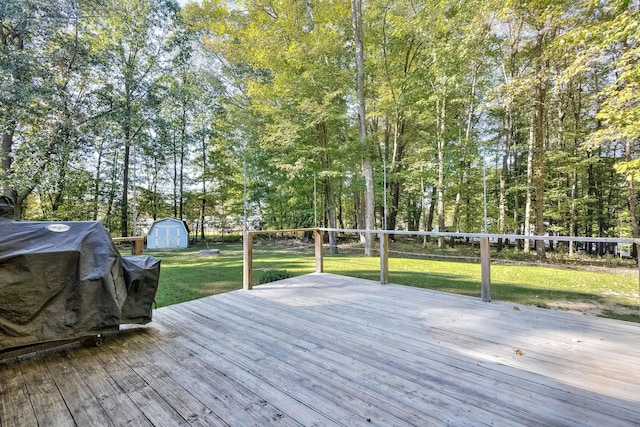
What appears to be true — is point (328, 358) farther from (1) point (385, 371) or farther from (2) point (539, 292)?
(2) point (539, 292)

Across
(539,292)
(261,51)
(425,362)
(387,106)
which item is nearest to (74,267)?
(425,362)

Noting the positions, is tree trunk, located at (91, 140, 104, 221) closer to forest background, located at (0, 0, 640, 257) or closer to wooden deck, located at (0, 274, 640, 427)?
forest background, located at (0, 0, 640, 257)

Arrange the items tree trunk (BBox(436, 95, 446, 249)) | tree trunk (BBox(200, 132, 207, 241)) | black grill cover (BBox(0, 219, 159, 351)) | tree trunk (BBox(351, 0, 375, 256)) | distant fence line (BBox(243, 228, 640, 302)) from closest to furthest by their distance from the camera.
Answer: black grill cover (BBox(0, 219, 159, 351)) < distant fence line (BBox(243, 228, 640, 302)) < tree trunk (BBox(351, 0, 375, 256)) < tree trunk (BBox(436, 95, 446, 249)) < tree trunk (BBox(200, 132, 207, 241))

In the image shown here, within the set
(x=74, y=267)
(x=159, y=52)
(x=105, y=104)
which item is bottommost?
(x=74, y=267)

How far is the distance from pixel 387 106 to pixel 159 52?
9.95m

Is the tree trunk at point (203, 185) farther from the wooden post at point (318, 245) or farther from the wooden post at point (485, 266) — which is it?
the wooden post at point (485, 266)

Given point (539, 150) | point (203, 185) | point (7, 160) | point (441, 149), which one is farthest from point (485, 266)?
point (203, 185)

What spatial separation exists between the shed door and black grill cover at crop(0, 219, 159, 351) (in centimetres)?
1210

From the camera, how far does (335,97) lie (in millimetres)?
9680

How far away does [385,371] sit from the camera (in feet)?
5.96

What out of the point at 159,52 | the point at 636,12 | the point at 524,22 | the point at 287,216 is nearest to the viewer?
the point at 636,12

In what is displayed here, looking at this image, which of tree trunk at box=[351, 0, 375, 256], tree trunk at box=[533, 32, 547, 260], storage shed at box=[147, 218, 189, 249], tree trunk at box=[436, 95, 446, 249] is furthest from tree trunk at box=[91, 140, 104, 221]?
tree trunk at box=[533, 32, 547, 260]

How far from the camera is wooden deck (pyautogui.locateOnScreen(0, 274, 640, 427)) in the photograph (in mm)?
1417

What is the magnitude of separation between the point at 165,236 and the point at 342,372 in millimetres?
13491
